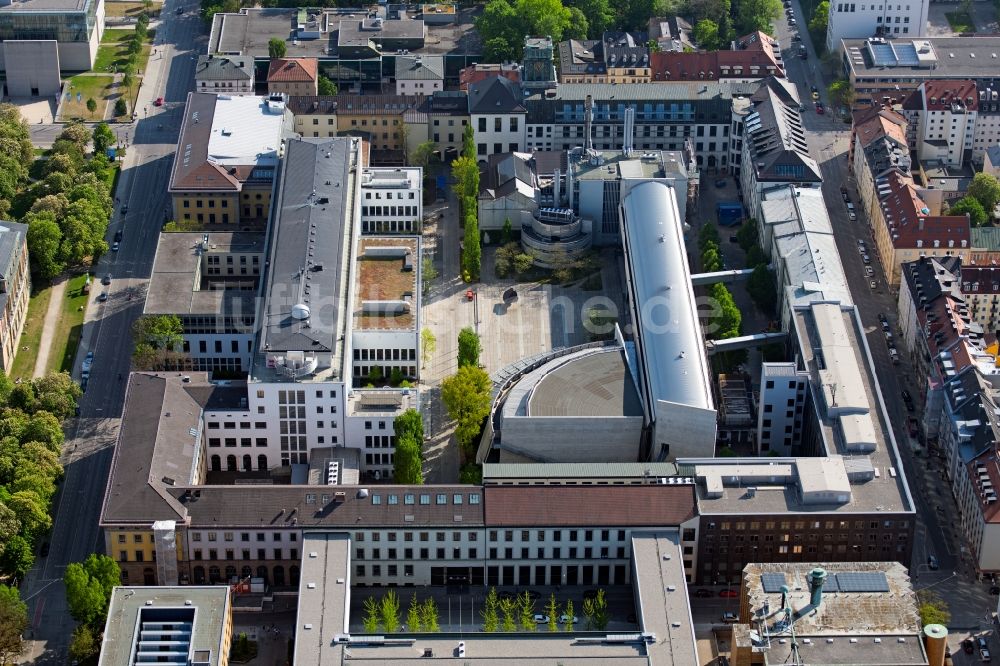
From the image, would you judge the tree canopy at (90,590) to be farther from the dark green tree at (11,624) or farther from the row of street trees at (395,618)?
the row of street trees at (395,618)

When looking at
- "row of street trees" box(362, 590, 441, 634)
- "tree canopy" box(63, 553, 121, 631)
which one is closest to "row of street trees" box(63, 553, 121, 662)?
"tree canopy" box(63, 553, 121, 631)

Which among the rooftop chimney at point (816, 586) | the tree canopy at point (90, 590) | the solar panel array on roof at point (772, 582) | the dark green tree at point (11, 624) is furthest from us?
the tree canopy at point (90, 590)

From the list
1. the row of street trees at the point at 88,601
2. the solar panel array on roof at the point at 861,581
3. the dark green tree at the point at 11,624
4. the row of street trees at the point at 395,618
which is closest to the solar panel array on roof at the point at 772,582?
the solar panel array on roof at the point at 861,581

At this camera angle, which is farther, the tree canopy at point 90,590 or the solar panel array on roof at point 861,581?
the tree canopy at point 90,590

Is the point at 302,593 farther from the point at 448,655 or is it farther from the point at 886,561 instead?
the point at 886,561

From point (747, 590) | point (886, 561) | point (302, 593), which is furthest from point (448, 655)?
point (886, 561)

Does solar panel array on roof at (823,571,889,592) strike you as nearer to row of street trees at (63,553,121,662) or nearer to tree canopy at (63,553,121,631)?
tree canopy at (63,553,121,631)

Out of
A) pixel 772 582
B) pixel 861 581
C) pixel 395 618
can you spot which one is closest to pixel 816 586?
pixel 772 582
